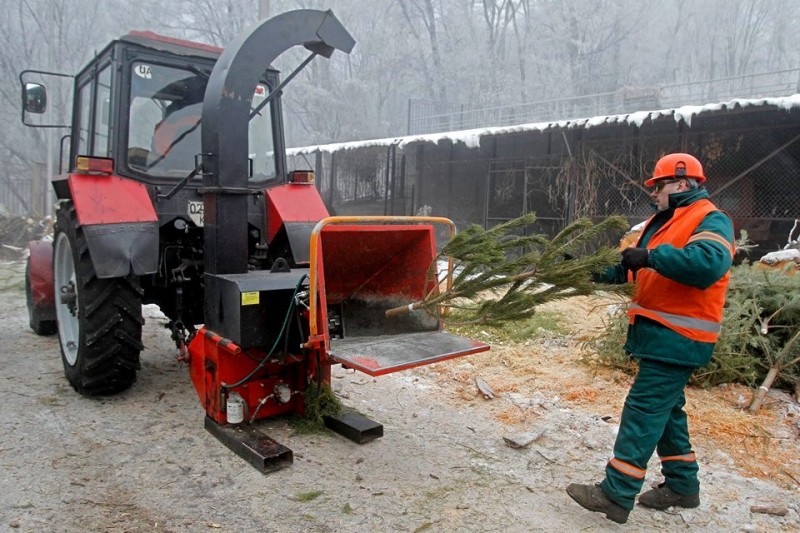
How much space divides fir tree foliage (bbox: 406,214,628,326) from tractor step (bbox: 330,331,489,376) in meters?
0.23

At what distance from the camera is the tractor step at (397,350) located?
281 centimetres

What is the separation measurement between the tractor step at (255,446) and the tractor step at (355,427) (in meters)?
0.47

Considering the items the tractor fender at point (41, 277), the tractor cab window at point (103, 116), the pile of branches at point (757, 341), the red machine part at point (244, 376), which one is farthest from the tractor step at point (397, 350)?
the tractor fender at point (41, 277)

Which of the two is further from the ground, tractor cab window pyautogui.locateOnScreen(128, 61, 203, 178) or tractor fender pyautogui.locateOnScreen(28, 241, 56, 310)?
tractor cab window pyautogui.locateOnScreen(128, 61, 203, 178)

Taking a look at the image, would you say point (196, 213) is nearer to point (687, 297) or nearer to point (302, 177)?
point (302, 177)

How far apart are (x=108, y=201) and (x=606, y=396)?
3768mm

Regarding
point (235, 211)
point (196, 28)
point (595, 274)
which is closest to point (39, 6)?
point (196, 28)

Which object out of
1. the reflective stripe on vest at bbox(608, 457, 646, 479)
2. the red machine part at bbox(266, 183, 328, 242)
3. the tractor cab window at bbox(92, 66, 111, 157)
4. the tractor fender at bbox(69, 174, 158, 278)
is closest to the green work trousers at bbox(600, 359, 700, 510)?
the reflective stripe on vest at bbox(608, 457, 646, 479)

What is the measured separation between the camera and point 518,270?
2902 mm

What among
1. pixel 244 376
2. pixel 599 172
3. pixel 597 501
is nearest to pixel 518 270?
pixel 597 501

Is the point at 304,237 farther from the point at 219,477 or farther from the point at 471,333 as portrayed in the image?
the point at 471,333

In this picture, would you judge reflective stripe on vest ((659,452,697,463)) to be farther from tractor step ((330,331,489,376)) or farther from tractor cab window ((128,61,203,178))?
tractor cab window ((128,61,203,178))

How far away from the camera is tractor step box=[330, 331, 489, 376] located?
2.81 metres

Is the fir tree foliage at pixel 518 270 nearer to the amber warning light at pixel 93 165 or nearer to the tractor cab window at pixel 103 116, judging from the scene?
the amber warning light at pixel 93 165
